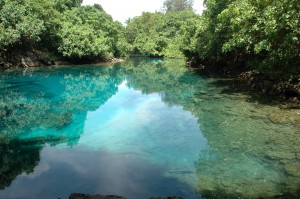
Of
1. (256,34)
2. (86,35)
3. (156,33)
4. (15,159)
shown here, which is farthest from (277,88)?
(156,33)

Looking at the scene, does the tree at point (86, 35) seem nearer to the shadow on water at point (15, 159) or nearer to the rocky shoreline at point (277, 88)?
the rocky shoreline at point (277, 88)

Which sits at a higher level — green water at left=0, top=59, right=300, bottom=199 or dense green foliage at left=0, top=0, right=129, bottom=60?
dense green foliage at left=0, top=0, right=129, bottom=60

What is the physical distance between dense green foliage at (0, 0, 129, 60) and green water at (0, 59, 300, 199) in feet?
50.8

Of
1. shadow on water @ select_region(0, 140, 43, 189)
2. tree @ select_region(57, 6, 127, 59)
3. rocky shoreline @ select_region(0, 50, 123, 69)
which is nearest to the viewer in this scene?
shadow on water @ select_region(0, 140, 43, 189)

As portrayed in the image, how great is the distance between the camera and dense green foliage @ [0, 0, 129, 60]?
30562 millimetres

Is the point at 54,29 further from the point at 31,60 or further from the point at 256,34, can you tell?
the point at 256,34

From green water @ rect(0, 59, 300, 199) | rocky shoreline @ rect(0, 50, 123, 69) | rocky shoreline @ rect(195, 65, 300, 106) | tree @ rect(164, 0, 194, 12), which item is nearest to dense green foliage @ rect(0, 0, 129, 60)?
rocky shoreline @ rect(0, 50, 123, 69)

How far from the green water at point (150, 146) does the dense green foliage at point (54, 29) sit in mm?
15495

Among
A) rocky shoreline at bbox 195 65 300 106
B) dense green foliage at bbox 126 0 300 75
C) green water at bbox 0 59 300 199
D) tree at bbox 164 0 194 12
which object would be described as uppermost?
tree at bbox 164 0 194 12

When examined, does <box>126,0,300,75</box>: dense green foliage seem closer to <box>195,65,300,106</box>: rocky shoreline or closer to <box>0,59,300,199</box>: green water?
<box>195,65,300,106</box>: rocky shoreline

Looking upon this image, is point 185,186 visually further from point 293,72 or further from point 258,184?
point 293,72

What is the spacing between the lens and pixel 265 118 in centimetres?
1233

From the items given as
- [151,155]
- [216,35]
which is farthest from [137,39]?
[151,155]

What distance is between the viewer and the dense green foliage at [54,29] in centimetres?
3056
